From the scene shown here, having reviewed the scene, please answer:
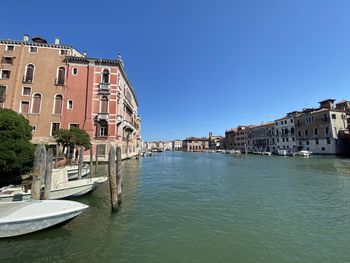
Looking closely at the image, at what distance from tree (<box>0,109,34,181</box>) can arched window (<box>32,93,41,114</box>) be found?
14.4 m

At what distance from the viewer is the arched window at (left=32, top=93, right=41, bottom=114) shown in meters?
25.1

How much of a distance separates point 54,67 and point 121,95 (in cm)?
787

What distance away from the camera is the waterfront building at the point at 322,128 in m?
43.9

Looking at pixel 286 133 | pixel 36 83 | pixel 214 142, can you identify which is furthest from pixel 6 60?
pixel 214 142

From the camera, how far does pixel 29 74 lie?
1010 inches

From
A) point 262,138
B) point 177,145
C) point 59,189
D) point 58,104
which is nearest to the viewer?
point 59,189

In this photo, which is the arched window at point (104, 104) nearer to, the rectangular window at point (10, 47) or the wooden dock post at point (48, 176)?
the rectangular window at point (10, 47)

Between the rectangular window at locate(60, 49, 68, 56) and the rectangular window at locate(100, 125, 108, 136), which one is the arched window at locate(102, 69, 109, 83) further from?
the rectangular window at locate(100, 125, 108, 136)

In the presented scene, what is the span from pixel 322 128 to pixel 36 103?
49053 millimetres

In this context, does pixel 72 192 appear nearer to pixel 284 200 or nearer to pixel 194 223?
pixel 194 223

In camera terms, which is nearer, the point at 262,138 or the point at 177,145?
the point at 262,138

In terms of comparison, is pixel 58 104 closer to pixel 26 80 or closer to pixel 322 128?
pixel 26 80

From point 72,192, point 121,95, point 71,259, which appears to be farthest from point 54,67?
point 71,259

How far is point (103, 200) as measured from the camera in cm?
965
